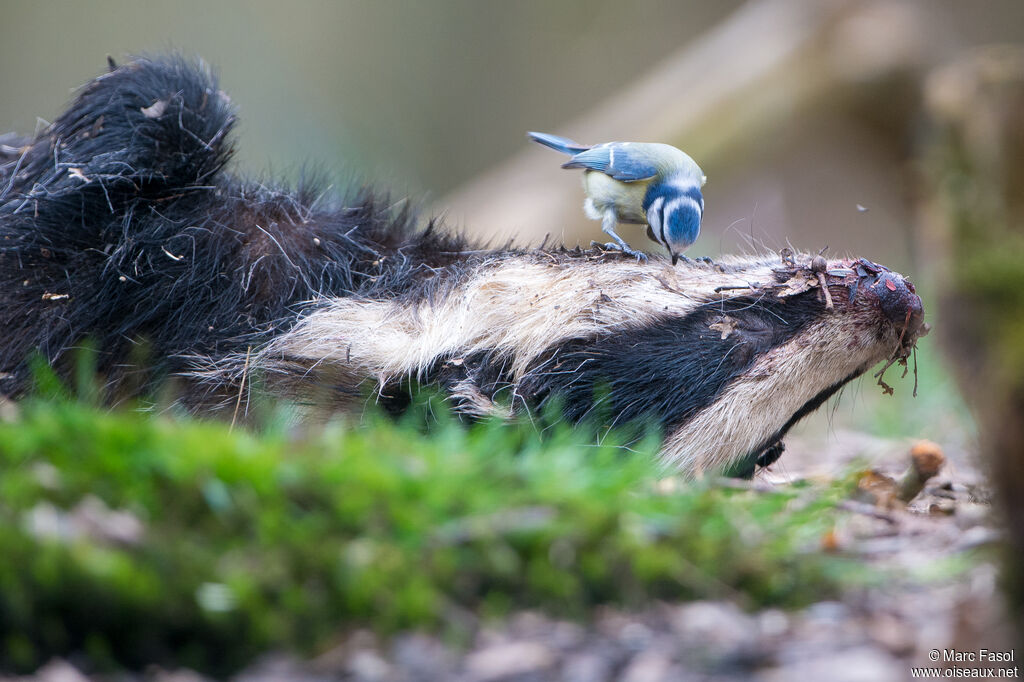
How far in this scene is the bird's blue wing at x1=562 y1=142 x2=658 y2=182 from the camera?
4.06 m

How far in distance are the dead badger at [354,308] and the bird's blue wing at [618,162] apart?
0.40 metres

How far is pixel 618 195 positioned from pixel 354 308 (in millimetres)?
1272

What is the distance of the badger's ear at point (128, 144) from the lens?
3871 mm

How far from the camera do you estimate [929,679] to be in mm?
1964

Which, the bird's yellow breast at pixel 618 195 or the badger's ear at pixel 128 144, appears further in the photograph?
the bird's yellow breast at pixel 618 195

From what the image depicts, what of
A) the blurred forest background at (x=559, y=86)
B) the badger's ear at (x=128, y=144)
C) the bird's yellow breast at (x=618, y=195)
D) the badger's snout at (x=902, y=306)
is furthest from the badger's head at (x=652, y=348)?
the blurred forest background at (x=559, y=86)

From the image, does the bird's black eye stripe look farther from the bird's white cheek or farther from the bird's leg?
the bird's leg

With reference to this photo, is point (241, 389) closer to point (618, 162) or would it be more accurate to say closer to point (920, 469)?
point (618, 162)

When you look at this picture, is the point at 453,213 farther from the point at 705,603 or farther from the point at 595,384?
the point at 705,603

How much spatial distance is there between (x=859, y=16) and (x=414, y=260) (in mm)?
6001

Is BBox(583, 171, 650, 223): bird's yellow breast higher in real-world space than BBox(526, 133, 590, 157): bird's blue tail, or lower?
lower

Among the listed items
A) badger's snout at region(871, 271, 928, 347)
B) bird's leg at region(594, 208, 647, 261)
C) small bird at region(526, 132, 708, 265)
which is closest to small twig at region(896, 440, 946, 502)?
badger's snout at region(871, 271, 928, 347)

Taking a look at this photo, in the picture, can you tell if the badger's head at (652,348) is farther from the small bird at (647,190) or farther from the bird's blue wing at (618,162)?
the bird's blue wing at (618,162)

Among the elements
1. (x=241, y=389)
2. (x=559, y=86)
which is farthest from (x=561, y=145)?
(x=559, y=86)
